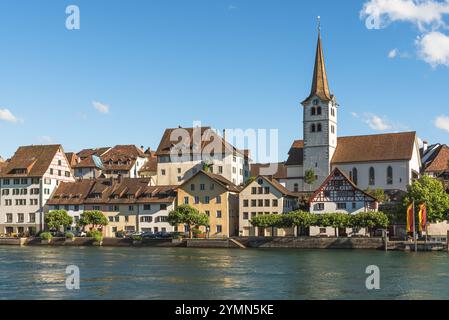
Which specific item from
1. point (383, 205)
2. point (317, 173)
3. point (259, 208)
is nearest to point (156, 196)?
point (259, 208)

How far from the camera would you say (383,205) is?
110 m

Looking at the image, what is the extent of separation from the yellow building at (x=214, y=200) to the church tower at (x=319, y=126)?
1623cm

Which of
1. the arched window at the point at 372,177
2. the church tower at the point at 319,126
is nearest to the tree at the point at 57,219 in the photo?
the church tower at the point at 319,126

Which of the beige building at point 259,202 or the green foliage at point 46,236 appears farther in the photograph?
the green foliage at point 46,236

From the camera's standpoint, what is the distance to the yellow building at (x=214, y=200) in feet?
381

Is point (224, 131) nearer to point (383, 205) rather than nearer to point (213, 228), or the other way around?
point (213, 228)

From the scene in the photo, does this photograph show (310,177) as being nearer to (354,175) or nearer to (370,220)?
(354,175)

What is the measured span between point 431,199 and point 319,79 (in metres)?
39.2

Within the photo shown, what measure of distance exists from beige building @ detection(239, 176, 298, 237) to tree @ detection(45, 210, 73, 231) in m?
30.0

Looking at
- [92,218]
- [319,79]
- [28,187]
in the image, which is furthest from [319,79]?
[28,187]

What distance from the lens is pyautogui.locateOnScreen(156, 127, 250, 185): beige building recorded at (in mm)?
136125

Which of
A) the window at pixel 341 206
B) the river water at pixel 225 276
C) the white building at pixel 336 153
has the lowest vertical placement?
the river water at pixel 225 276

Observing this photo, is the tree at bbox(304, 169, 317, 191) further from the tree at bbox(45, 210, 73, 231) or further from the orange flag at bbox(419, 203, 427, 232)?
the tree at bbox(45, 210, 73, 231)

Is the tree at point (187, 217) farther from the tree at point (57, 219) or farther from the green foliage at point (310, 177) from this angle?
the green foliage at point (310, 177)
